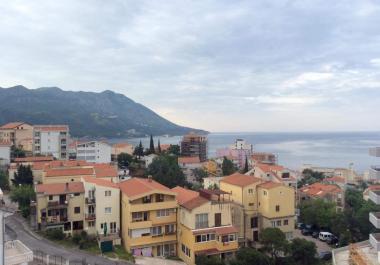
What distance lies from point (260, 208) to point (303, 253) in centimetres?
620

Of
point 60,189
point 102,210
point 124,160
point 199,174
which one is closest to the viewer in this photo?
point 102,210

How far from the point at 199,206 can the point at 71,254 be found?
827cm

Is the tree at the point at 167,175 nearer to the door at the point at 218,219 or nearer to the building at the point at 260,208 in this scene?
the building at the point at 260,208

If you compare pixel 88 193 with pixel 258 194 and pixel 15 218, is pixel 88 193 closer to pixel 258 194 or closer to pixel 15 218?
pixel 15 218

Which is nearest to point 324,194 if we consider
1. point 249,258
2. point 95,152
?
point 249,258

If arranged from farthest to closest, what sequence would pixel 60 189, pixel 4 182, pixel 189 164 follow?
pixel 189 164 → pixel 4 182 → pixel 60 189

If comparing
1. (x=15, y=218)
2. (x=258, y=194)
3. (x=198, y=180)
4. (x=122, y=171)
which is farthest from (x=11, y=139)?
(x=258, y=194)

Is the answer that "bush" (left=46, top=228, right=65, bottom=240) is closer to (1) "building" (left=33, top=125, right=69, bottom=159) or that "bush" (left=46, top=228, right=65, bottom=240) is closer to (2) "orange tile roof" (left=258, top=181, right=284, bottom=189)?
(2) "orange tile roof" (left=258, top=181, right=284, bottom=189)

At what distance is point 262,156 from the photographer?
7719cm

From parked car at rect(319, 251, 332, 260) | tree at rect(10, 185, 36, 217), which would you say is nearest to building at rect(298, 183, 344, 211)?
parked car at rect(319, 251, 332, 260)

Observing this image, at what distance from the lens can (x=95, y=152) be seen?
5981 centimetres

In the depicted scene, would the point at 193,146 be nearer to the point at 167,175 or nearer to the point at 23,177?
the point at 167,175

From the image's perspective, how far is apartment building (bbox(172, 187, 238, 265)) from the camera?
78.7ft

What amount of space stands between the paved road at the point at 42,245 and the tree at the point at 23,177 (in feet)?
38.1
